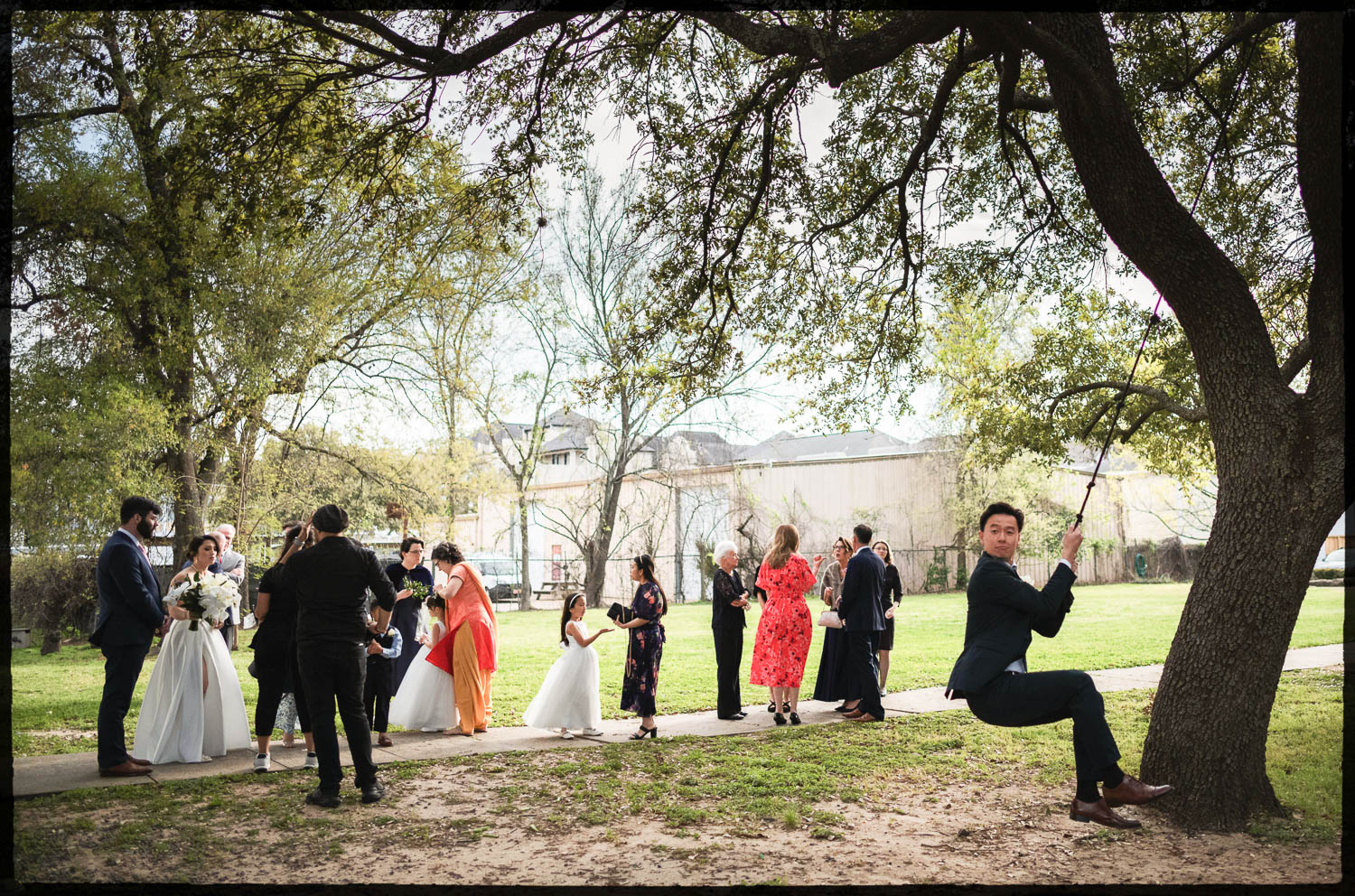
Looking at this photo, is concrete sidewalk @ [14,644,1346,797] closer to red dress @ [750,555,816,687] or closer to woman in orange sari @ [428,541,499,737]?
woman in orange sari @ [428,541,499,737]

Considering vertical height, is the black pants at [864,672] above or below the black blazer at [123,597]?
below

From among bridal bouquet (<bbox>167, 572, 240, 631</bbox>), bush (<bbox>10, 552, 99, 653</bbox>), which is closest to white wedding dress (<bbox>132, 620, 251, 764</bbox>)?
bridal bouquet (<bbox>167, 572, 240, 631</bbox>)

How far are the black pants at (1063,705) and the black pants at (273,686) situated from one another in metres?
5.38

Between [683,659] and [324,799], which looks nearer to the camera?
[324,799]

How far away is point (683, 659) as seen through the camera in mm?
17016

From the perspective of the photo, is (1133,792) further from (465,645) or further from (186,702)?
(186,702)

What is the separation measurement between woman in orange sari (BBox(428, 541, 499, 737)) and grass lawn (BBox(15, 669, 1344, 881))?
1253mm

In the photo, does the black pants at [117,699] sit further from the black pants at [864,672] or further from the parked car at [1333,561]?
the parked car at [1333,561]

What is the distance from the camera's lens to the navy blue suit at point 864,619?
34.8 ft

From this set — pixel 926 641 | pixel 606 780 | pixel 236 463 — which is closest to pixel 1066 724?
pixel 606 780

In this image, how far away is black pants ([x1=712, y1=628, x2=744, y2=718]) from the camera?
10.5 meters

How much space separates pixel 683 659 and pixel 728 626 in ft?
22.0

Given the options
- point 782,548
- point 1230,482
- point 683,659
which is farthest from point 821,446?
point 1230,482

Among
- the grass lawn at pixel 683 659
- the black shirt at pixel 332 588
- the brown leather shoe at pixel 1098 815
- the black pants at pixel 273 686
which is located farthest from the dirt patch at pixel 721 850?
the grass lawn at pixel 683 659
